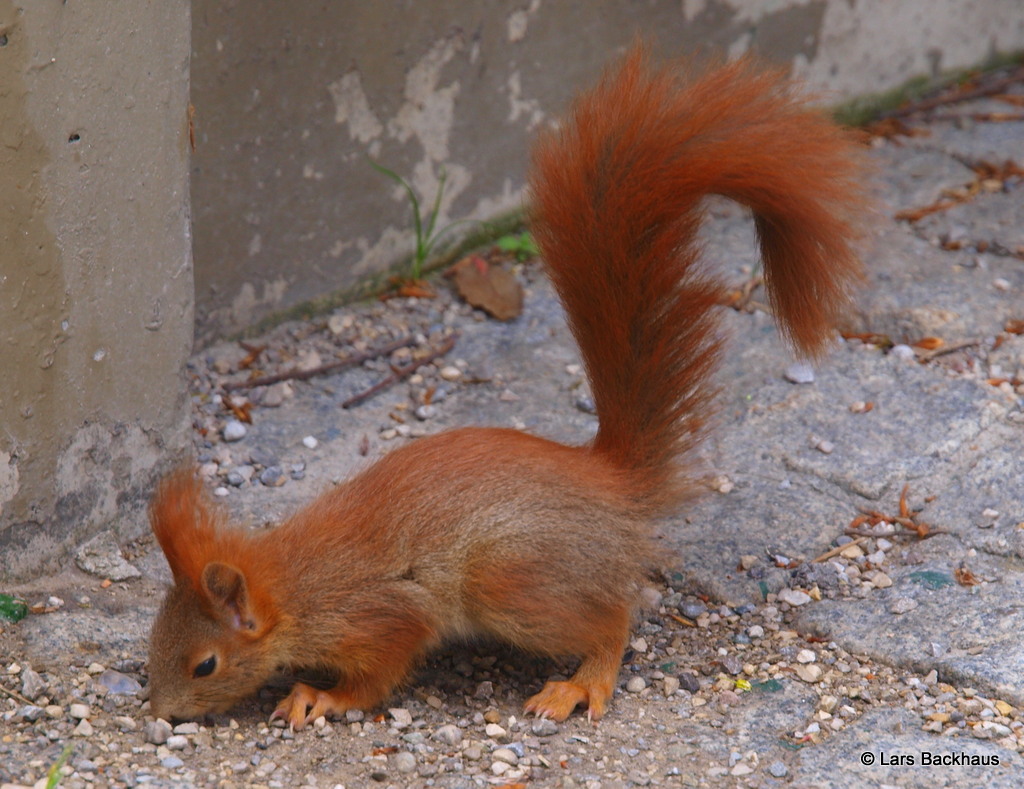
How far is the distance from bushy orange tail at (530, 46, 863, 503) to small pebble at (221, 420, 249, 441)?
114cm

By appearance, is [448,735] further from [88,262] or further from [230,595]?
[88,262]

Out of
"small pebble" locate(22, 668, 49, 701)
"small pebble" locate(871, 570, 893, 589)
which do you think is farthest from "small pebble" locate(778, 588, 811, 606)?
"small pebble" locate(22, 668, 49, 701)

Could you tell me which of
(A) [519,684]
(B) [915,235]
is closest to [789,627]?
(A) [519,684]

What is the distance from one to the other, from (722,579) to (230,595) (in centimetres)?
116

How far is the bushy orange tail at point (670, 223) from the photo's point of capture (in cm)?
240

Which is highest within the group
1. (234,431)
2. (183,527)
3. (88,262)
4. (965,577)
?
(88,262)

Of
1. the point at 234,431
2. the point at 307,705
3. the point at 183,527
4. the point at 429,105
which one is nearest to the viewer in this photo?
the point at 183,527

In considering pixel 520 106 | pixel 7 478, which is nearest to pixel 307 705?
pixel 7 478

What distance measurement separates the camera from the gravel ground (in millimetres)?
2322

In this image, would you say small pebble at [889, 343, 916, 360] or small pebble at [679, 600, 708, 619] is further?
small pebble at [889, 343, 916, 360]

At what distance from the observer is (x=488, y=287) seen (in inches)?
163

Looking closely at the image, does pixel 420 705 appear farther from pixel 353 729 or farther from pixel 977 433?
pixel 977 433

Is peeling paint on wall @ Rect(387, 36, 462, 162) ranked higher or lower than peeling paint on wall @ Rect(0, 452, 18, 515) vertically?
higher

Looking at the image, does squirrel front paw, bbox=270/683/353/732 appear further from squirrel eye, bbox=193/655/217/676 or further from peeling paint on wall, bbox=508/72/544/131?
peeling paint on wall, bbox=508/72/544/131
